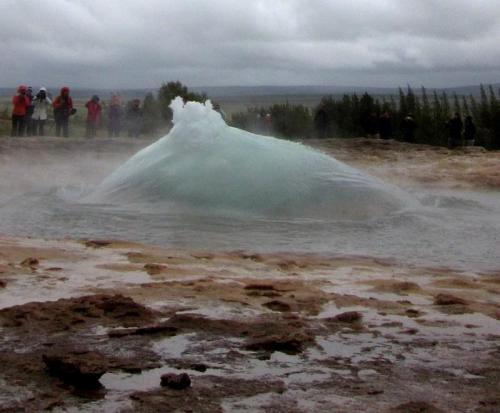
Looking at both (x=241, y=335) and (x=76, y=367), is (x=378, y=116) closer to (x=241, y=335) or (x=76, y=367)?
Result: (x=241, y=335)

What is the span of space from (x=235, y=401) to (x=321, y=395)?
0.26m

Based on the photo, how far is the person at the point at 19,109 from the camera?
42.4ft

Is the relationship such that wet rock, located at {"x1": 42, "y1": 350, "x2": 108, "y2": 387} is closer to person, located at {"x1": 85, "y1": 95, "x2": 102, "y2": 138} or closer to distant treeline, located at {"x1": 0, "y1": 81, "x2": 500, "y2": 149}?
person, located at {"x1": 85, "y1": 95, "x2": 102, "y2": 138}

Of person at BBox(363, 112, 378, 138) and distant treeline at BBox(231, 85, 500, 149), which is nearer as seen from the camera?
person at BBox(363, 112, 378, 138)

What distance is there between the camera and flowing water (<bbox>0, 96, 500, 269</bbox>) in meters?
5.95

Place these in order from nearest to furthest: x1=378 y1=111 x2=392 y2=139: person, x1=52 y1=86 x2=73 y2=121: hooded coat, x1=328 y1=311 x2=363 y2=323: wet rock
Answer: x1=328 y1=311 x2=363 y2=323: wet rock
x1=52 y1=86 x2=73 y2=121: hooded coat
x1=378 y1=111 x2=392 y2=139: person

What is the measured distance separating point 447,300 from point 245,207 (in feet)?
10.6

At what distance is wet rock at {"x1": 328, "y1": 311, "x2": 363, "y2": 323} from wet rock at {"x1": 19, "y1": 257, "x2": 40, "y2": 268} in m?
1.76

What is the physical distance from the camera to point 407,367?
2900 millimetres

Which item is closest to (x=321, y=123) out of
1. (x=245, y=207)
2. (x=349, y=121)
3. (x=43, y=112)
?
(x=349, y=121)

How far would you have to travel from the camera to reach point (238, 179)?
7207mm

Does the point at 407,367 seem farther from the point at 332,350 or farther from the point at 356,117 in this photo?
the point at 356,117

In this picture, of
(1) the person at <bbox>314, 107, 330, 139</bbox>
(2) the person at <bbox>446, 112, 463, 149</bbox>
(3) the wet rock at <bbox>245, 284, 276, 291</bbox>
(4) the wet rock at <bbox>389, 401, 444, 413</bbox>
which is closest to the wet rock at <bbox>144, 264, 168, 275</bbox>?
(3) the wet rock at <bbox>245, 284, 276, 291</bbox>

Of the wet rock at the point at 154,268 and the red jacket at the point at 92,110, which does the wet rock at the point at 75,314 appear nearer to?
the wet rock at the point at 154,268
